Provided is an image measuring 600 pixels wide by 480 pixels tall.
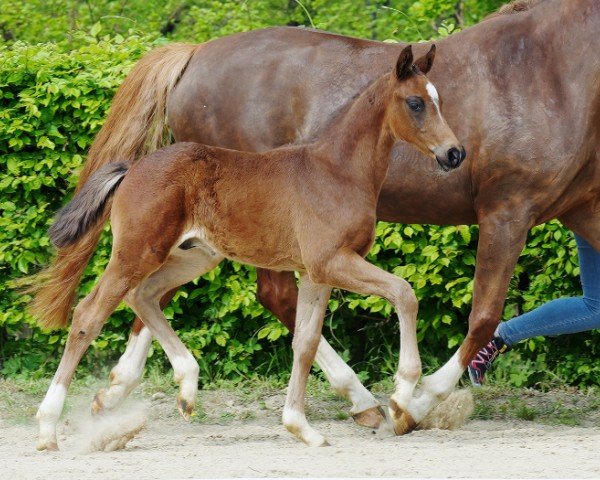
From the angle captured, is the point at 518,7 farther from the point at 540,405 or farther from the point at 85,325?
the point at 85,325

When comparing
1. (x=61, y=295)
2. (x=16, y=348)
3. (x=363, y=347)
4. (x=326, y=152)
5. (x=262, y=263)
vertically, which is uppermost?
(x=326, y=152)

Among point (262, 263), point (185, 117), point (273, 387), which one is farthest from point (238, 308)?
point (262, 263)

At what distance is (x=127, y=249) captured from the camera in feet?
15.9

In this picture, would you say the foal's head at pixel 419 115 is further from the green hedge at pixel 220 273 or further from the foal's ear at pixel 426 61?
the green hedge at pixel 220 273

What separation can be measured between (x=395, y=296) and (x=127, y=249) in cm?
119

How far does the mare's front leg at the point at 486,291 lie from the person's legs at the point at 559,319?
0.41 meters

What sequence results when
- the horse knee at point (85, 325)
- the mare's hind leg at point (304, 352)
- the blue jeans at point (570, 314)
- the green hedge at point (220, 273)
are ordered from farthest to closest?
the green hedge at point (220, 273) < the blue jeans at point (570, 314) < the mare's hind leg at point (304, 352) < the horse knee at point (85, 325)

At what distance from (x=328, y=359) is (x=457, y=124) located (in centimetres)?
139

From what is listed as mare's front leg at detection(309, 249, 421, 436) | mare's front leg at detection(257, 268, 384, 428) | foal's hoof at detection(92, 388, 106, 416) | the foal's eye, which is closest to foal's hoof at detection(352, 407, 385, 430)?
mare's front leg at detection(257, 268, 384, 428)

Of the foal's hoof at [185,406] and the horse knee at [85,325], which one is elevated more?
the horse knee at [85,325]

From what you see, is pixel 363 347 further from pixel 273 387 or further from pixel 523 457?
pixel 523 457

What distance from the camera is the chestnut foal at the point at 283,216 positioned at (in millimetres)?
4719

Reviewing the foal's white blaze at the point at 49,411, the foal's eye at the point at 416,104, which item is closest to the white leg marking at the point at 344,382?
the foal's white blaze at the point at 49,411

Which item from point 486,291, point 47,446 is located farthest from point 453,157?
point 47,446
